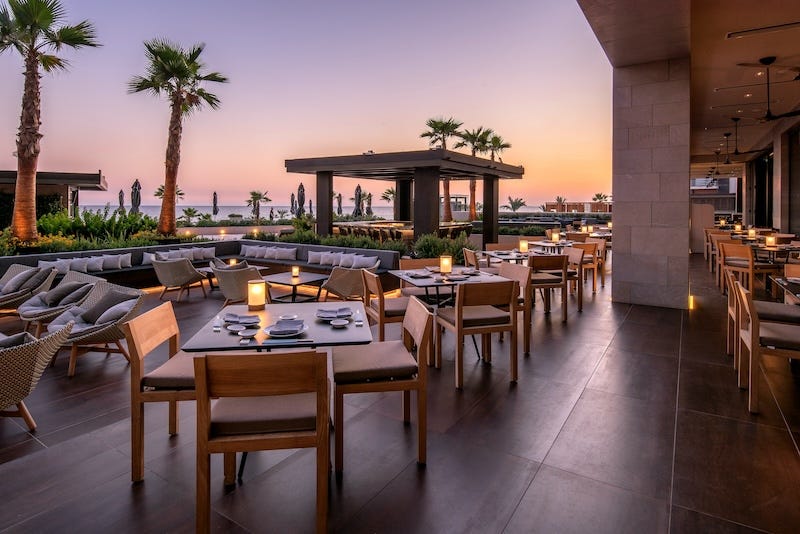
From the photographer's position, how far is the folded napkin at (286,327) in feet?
7.79

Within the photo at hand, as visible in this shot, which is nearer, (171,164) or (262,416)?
(262,416)

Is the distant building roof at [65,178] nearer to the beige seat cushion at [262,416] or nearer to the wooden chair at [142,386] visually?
the wooden chair at [142,386]

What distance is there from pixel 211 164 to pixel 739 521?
28.4 m

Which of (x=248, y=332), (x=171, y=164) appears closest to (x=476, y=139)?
(x=171, y=164)

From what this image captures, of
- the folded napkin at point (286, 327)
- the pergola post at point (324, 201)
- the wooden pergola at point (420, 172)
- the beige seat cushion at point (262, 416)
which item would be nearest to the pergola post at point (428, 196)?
the wooden pergola at point (420, 172)

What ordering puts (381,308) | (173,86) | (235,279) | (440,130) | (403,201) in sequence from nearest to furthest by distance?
(381,308)
(235,279)
(173,86)
(403,201)
(440,130)

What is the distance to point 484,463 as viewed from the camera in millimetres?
2373

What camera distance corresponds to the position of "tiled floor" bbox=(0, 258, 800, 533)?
76.2 inches

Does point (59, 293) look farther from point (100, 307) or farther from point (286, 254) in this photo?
point (286, 254)

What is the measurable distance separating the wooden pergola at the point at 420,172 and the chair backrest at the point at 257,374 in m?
10.2

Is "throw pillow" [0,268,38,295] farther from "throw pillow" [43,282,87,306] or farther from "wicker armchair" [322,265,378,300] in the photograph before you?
"wicker armchair" [322,265,378,300]

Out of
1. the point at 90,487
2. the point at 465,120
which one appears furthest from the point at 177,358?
the point at 465,120

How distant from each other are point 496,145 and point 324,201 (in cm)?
1228

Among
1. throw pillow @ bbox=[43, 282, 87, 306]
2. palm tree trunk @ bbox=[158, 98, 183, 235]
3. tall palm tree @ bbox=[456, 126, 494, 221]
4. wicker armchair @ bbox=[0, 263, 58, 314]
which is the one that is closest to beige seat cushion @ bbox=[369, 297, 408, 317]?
throw pillow @ bbox=[43, 282, 87, 306]
